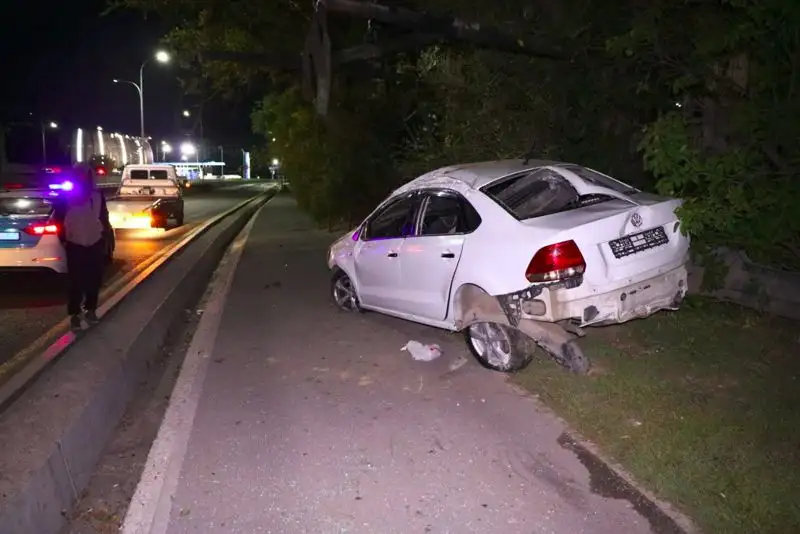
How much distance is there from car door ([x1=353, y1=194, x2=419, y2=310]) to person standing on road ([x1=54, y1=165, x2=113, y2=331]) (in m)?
2.86

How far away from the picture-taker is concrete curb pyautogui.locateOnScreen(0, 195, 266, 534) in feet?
13.3

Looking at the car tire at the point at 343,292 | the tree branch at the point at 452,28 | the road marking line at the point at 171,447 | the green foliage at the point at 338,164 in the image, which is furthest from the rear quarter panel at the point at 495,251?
the green foliage at the point at 338,164

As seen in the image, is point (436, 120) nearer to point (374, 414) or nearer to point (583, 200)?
point (583, 200)

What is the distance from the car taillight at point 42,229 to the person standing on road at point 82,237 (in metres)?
3.20

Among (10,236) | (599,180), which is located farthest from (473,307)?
(10,236)

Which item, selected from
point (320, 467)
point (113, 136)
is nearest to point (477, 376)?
point (320, 467)

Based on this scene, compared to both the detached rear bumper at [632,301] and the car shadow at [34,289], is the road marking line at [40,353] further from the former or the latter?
the detached rear bumper at [632,301]

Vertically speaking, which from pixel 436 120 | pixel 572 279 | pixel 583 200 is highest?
pixel 436 120

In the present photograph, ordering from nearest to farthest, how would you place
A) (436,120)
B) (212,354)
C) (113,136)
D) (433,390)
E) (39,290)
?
(433,390) < (212,354) < (39,290) < (436,120) < (113,136)

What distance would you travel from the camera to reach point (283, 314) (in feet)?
31.0

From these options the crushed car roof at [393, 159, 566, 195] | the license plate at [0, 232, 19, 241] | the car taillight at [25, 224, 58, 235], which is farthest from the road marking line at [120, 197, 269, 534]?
the license plate at [0, 232, 19, 241]

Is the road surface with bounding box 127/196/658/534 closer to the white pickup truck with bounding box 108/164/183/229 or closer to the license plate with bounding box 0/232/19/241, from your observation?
the license plate with bounding box 0/232/19/241

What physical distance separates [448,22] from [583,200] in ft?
13.9

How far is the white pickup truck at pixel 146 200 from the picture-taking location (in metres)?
20.4
